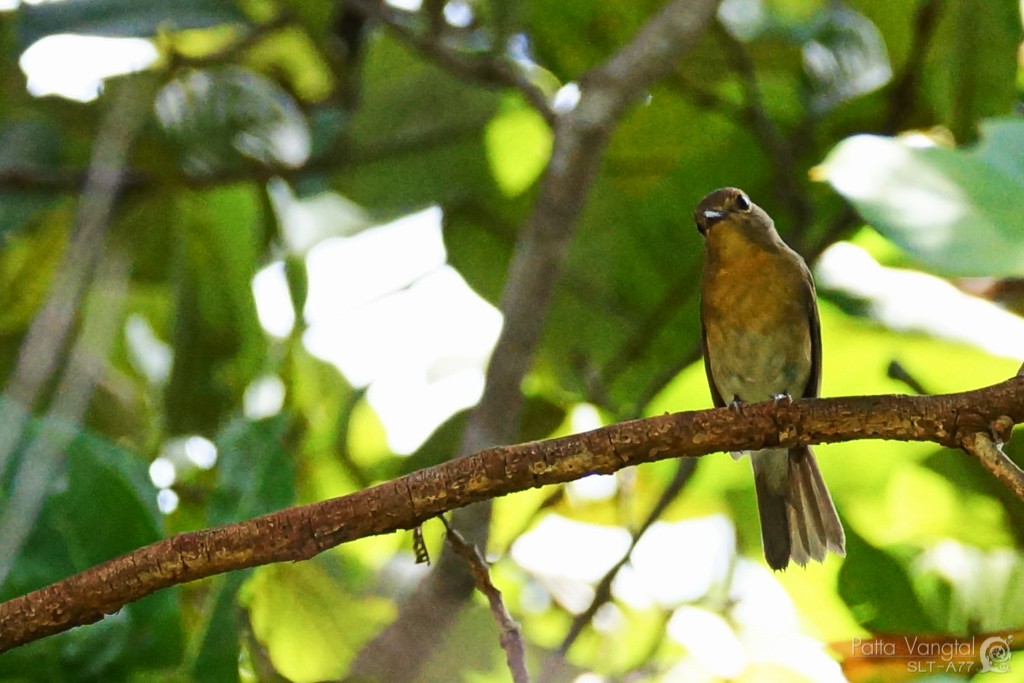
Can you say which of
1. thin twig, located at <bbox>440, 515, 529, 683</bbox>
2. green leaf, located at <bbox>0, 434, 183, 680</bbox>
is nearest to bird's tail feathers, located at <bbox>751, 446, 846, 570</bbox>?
thin twig, located at <bbox>440, 515, 529, 683</bbox>

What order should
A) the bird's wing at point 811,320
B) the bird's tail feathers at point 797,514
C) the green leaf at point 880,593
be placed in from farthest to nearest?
the bird's wing at point 811,320, the bird's tail feathers at point 797,514, the green leaf at point 880,593

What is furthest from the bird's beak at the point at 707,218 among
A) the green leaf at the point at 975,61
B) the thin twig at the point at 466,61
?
the green leaf at the point at 975,61

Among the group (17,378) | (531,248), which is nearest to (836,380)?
(531,248)

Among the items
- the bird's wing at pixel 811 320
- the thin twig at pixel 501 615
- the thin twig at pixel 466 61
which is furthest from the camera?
the bird's wing at pixel 811 320

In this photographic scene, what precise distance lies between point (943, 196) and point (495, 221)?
1902 millimetres

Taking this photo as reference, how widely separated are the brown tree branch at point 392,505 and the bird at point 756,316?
4.57ft

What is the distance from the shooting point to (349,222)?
360 centimetres

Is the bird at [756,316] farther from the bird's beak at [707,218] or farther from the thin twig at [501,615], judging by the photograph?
the thin twig at [501,615]

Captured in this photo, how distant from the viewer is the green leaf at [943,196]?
1.63 meters

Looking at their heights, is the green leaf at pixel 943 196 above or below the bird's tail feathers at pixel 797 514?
above

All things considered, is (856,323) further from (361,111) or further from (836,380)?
(361,111)

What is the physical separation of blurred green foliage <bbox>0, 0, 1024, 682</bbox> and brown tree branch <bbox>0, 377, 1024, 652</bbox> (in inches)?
29.2

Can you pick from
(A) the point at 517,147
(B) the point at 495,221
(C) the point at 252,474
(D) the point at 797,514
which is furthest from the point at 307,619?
(A) the point at 517,147

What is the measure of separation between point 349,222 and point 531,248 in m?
1.09
